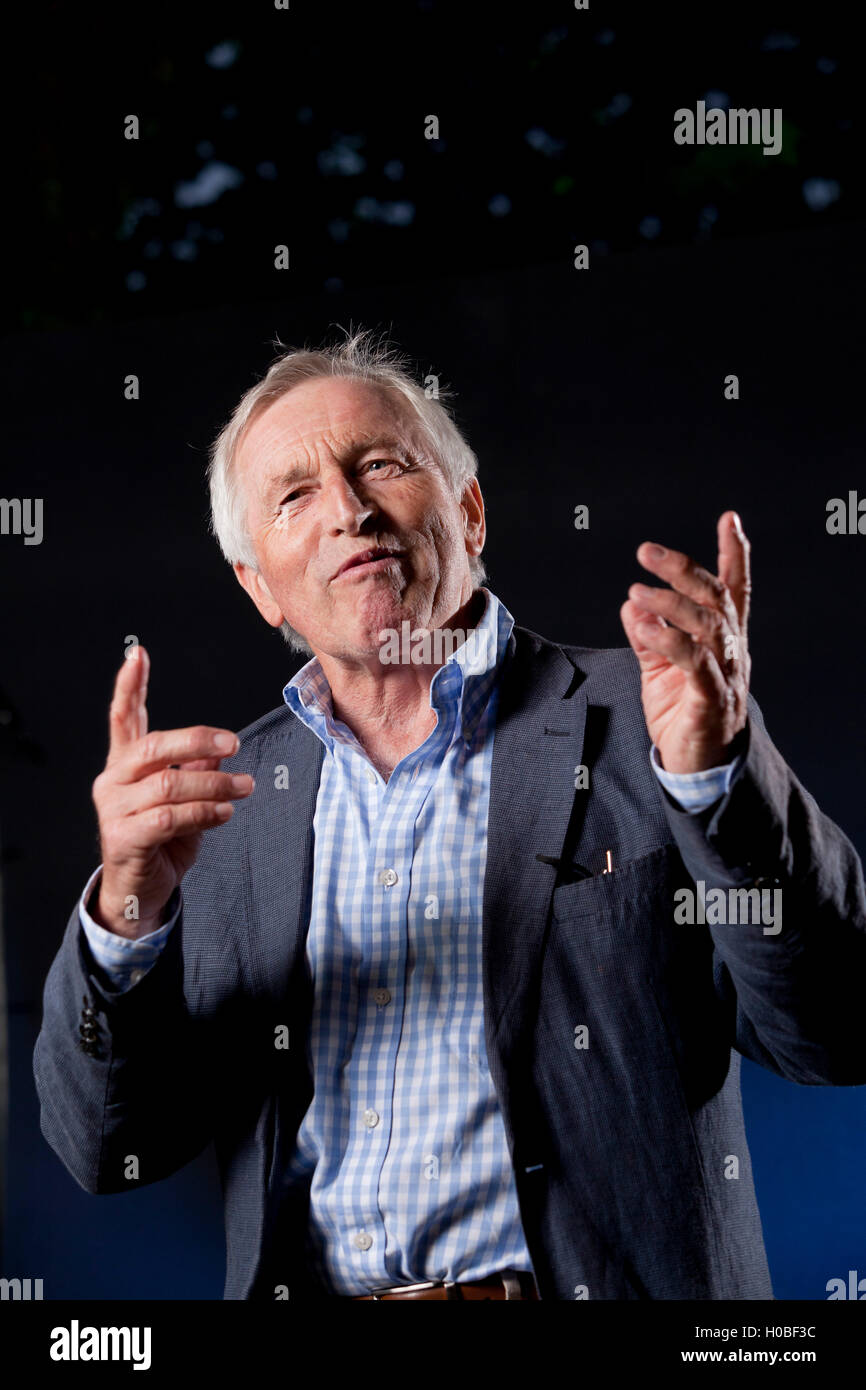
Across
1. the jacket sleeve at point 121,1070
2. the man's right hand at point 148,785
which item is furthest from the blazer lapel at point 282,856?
the man's right hand at point 148,785

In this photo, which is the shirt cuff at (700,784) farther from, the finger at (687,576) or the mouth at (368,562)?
the mouth at (368,562)

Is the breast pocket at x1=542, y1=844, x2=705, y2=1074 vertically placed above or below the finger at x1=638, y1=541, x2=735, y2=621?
below

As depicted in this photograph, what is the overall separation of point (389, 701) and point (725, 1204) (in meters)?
0.92

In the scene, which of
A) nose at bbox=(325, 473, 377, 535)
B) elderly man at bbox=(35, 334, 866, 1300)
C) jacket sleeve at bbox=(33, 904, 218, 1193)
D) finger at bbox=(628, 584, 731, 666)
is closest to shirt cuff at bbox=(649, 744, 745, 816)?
elderly man at bbox=(35, 334, 866, 1300)

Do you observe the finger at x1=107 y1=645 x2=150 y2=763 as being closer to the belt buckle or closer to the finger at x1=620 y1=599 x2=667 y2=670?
the finger at x1=620 y1=599 x2=667 y2=670

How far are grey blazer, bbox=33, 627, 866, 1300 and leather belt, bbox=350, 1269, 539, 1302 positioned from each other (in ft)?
0.12

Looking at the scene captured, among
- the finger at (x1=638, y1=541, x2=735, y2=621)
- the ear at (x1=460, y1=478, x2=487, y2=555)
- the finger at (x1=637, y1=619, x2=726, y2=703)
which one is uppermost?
the ear at (x1=460, y1=478, x2=487, y2=555)

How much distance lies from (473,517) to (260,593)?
0.41 meters

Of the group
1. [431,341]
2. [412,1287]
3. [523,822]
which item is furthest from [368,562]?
[412,1287]

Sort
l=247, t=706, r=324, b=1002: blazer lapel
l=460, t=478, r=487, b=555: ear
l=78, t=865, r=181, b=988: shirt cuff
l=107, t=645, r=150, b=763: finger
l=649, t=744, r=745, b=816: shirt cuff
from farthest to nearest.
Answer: l=460, t=478, r=487, b=555: ear → l=247, t=706, r=324, b=1002: blazer lapel → l=78, t=865, r=181, b=988: shirt cuff → l=107, t=645, r=150, b=763: finger → l=649, t=744, r=745, b=816: shirt cuff

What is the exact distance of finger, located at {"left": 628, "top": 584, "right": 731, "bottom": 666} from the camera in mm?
1399

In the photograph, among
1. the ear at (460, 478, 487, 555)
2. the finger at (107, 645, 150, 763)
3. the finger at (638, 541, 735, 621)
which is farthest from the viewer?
the ear at (460, 478, 487, 555)

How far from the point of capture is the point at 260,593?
2.16 metres

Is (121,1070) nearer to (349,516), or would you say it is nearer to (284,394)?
(349,516)
